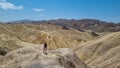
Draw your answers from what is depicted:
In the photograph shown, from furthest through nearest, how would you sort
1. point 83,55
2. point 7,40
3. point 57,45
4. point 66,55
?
point 57,45 → point 7,40 → point 83,55 → point 66,55

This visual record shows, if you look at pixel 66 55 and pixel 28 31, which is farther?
pixel 28 31

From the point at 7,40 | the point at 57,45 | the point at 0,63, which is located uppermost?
the point at 0,63

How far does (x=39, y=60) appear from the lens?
1948cm

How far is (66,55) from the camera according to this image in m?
21.7

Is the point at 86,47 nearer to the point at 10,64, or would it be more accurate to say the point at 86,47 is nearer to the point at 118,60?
the point at 118,60

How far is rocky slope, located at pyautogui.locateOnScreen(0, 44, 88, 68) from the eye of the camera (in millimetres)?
19250

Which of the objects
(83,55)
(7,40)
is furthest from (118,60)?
(7,40)

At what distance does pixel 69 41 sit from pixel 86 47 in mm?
82764

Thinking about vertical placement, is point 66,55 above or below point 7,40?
above

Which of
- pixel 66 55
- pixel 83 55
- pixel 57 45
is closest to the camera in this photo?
pixel 66 55

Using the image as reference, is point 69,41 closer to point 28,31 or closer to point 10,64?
point 28,31

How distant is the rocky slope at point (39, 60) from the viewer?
19250mm

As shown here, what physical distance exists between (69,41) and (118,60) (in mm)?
104301

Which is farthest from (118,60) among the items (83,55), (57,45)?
(57,45)
